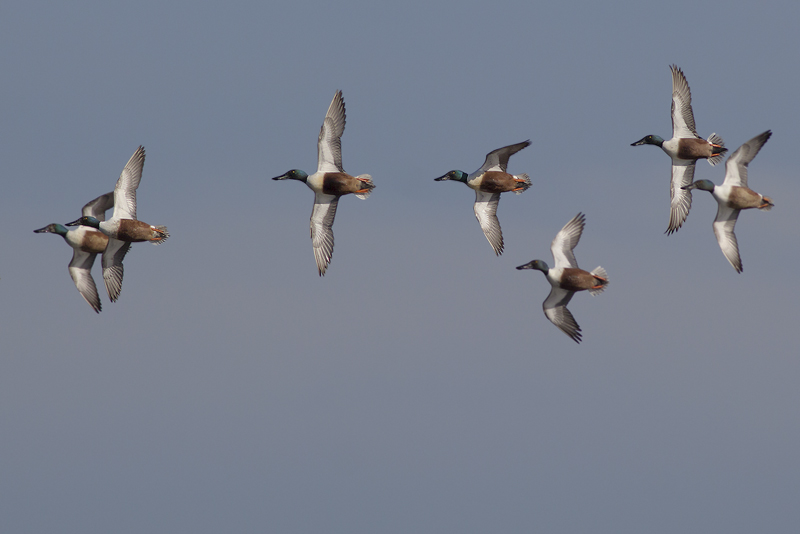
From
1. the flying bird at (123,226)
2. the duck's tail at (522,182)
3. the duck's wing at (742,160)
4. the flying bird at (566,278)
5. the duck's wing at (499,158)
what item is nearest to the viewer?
the flying bird at (566,278)

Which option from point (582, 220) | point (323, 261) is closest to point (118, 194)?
point (323, 261)

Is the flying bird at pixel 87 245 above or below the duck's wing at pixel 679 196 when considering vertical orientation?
below

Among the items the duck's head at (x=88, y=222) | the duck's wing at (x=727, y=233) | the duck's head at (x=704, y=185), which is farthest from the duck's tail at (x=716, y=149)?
the duck's head at (x=88, y=222)

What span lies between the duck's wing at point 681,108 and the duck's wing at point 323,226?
1040 centimetres

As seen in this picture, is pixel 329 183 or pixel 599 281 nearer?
pixel 599 281

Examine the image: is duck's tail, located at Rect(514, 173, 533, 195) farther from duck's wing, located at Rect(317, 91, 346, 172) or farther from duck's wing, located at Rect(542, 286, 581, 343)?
duck's wing, located at Rect(317, 91, 346, 172)

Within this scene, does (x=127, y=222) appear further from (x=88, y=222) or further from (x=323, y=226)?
(x=323, y=226)

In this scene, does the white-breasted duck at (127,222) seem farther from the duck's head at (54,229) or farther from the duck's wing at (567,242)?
the duck's wing at (567,242)

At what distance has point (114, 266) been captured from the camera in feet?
126

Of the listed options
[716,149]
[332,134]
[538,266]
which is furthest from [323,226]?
[716,149]

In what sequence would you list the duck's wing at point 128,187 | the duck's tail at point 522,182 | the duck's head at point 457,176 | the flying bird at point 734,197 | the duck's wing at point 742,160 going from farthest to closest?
the duck's head at point 457,176, the duck's tail at point 522,182, the duck's wing at point 128,187, the duck's wing at point 742,160, the flying bird at point 734,197

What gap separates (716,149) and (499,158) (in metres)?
6.51

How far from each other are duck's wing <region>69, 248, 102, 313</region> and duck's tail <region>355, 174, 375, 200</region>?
8.18 metres

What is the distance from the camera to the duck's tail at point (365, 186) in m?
38.9
